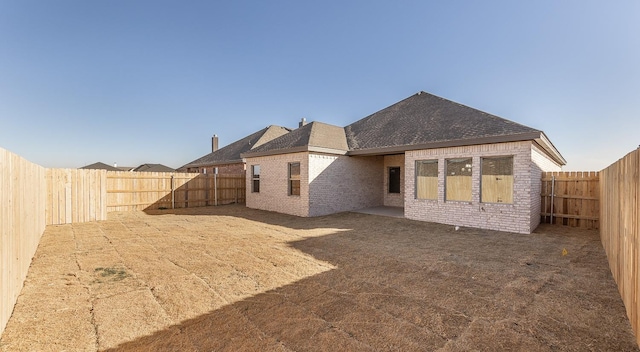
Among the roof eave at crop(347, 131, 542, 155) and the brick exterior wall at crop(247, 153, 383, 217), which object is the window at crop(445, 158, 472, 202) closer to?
the roof eave at crop(347, 131, 542, 155)

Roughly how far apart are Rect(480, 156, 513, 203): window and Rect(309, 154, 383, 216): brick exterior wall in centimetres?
598

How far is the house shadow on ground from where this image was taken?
268 cm

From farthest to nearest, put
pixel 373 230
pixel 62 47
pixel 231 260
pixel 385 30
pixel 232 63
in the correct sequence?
pixel 232 63 → pixel 385 30 → pixel 62 47 → pixel 373 230 → pixel 231 260

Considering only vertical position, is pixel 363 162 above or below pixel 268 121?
below

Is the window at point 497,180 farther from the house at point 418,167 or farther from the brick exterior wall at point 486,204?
the brick exterior wall at point 486,204

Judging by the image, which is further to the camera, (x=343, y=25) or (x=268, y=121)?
(x=268, y=121)

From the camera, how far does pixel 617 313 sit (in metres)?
3.28

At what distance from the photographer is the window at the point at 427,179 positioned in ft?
32.8

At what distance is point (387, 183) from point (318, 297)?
12.0 metres

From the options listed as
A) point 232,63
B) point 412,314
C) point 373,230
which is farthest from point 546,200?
point 232,63

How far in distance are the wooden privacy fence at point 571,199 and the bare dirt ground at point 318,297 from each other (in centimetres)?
324

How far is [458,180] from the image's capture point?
9398 millimetres

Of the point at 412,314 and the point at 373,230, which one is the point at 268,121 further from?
the point at 412,314

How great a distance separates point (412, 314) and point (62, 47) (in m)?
16.5
